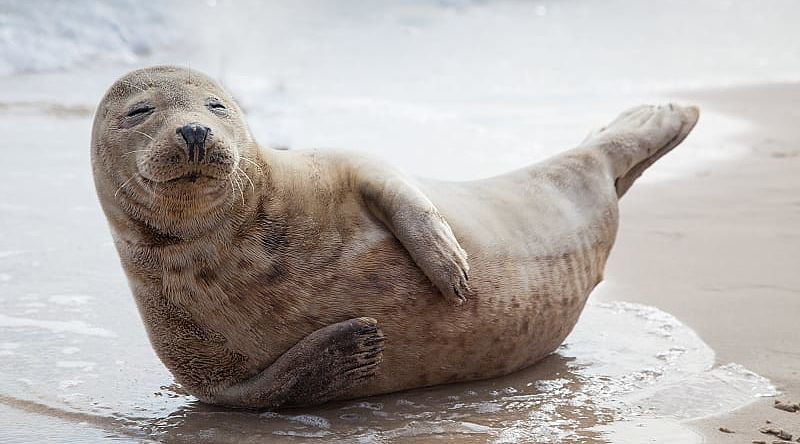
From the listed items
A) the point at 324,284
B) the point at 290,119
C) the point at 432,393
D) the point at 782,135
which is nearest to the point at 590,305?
the point at 432,393

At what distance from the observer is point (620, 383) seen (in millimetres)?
3984

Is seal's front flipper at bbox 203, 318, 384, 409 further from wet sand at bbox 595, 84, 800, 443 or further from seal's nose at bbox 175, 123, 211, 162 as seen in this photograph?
wet sand at bbox 595, 84, 800, 443

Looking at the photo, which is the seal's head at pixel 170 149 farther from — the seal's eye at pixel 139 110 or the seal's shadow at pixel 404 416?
the seal's shadow at pixel 404 416

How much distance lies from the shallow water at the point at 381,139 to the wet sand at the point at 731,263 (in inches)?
4.5

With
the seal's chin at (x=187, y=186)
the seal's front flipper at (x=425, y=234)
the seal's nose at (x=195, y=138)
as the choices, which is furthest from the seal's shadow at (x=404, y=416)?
the seal's nose at (x=195, y=138)

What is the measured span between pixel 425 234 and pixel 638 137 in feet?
5.22

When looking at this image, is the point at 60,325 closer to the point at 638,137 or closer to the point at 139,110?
the point at 139,110

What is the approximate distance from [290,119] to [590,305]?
5.15 metres

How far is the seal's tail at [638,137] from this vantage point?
15.7 feet

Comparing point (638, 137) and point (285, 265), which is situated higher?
point (638, 137)

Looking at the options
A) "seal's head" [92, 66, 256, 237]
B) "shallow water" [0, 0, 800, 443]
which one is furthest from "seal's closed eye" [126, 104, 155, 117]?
"shallow water" [0, 0, 800, 443]

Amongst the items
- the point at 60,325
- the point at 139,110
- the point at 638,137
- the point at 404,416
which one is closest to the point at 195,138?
the point at 139,110

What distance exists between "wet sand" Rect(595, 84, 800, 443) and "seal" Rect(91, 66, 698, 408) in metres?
0.81

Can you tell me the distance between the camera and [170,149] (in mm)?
3289
